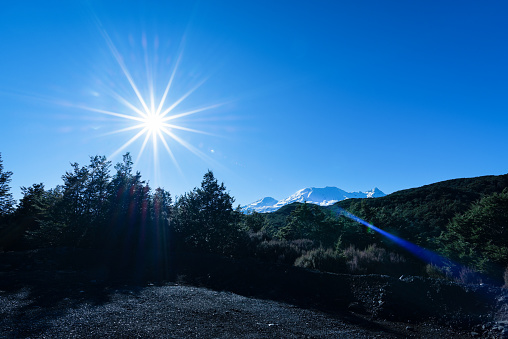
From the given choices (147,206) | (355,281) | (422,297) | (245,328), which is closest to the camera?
(245,328)

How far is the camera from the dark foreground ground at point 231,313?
5176mm

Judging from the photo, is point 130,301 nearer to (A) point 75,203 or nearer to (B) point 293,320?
(B) point 293,320

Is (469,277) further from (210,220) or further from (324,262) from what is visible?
(210,220)

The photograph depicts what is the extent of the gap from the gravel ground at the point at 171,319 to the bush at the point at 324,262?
529cm

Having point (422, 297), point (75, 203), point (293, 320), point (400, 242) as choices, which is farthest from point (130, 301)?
point (400, 242)

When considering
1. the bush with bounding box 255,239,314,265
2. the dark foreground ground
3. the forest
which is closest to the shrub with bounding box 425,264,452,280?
the forest

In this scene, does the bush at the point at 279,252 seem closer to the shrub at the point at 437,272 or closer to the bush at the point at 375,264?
the bush at the point at 375,264

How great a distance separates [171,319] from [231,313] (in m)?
1.69

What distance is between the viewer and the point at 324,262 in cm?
1295

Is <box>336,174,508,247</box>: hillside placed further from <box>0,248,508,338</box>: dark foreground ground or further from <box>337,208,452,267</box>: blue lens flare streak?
<box>0,248,508,338</box>: dark foreground ground

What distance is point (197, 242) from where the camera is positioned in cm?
1891

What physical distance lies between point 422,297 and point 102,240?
70.5 ft

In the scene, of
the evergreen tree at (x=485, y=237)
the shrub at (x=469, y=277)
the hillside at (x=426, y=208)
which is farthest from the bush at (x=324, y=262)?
the hillside at (x=426, y=208)

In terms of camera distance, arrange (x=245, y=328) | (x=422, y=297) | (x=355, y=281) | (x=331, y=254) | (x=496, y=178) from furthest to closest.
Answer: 1. (x=496, y=178)
2. (x=331, y=254)
3. (x=355, y=281)
4. (x=422, y=297)
5. (x=245, y=328)
